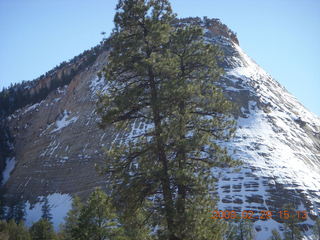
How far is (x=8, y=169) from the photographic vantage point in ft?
315

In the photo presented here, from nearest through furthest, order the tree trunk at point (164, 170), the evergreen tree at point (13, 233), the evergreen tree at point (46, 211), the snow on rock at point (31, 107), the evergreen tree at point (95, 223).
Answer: the tree trunk at point (164, 170)
the evergreen tree at point (95, 223)
the evergreen tree at point (13, 233)
the evergreen tree at point (46, 211)
the snow on rock at point (31, 107)

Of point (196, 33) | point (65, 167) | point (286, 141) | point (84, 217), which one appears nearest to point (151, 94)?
point (196, 33)

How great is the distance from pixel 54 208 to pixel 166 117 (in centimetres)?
5299

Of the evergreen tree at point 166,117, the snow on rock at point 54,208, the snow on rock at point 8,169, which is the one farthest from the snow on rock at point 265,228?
the snow on rock at point 8,169

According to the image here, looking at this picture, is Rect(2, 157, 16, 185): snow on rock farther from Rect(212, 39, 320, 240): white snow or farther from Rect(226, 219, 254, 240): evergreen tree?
Rect(226, 219, 254, 240): evergreen tree

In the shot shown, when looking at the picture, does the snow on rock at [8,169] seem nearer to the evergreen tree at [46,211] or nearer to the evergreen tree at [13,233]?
the evergreen tree at [46,211]

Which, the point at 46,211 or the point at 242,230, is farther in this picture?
the point at 46,211

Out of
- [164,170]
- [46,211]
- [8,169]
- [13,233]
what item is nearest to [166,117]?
[164,170]

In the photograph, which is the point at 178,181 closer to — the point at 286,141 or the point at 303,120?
the point at 286,141

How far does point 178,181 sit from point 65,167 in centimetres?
6241

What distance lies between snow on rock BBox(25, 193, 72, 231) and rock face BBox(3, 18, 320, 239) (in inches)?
67.6

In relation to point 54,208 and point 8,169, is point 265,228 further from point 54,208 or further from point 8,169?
point 8,169

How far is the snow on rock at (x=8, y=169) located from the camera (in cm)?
8969

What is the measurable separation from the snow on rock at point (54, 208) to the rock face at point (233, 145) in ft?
5.63
